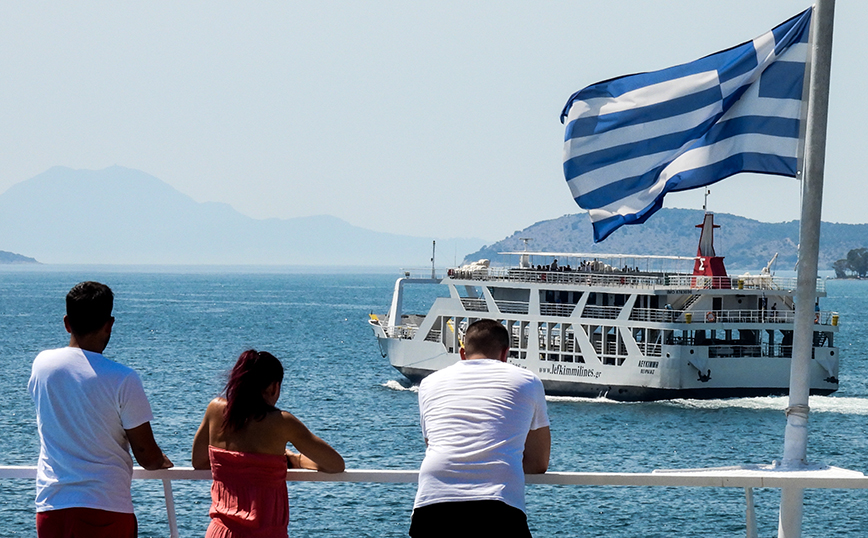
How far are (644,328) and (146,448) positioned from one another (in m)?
34.8

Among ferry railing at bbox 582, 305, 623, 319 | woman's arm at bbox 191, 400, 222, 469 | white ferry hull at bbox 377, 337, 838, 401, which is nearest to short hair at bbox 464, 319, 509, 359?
woman's arm at bbox 191, 400, 222, 469

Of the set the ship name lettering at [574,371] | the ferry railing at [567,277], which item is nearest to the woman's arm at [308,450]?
the ferry railing at [567,277]

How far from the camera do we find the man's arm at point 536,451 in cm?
518

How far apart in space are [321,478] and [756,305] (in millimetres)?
35561

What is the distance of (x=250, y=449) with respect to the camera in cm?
501

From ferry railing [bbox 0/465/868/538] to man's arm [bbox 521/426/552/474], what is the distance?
0.04m

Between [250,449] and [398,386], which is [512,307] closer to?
[398,386]

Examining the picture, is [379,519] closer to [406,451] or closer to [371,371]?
[406,451]

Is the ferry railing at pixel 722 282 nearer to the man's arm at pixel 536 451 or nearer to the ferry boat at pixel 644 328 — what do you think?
the ferry boat at pixel 644 328

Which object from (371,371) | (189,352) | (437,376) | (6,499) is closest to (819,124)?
(437,376)

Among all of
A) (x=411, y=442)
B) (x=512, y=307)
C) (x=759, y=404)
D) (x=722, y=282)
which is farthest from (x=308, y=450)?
(x=512, y=307)

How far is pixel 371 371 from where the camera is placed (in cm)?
5550

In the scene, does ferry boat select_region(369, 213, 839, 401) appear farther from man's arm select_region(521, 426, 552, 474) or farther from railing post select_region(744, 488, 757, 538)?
man's arm select_region(521, 426, 552, 474)

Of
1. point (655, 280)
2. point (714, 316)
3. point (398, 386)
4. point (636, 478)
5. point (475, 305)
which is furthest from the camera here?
point (398, 386)
